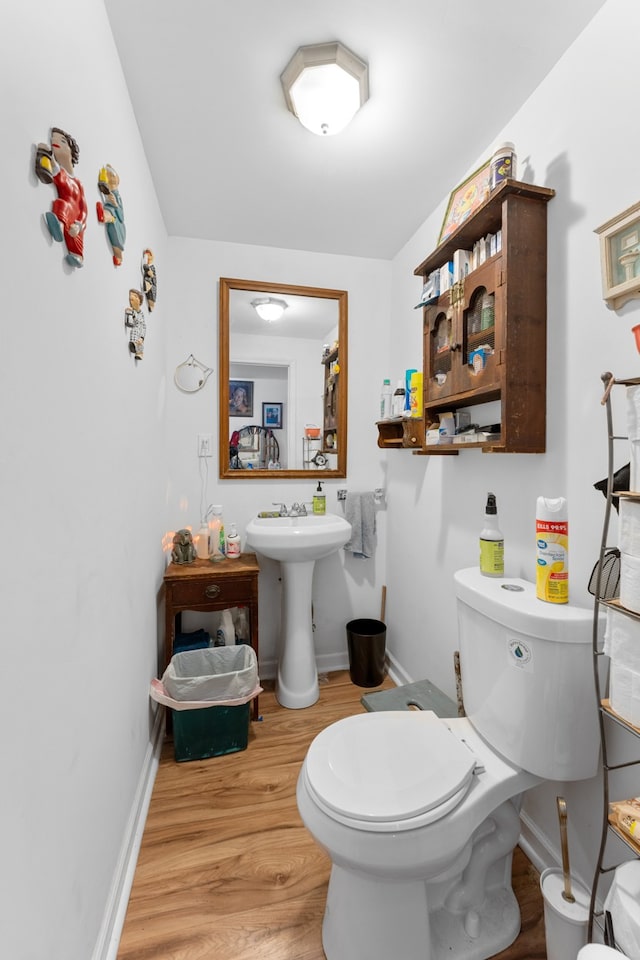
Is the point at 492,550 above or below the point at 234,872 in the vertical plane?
above

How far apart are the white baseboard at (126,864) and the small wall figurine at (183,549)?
2.31ft

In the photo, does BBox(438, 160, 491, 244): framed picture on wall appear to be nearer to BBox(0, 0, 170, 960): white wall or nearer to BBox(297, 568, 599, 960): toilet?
BBox(0, 0, 170, 960): white wall

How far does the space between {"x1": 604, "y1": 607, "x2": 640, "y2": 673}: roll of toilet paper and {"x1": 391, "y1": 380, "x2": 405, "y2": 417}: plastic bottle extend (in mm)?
1370

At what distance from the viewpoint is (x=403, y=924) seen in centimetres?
96

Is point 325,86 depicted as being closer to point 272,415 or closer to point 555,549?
point 272,415

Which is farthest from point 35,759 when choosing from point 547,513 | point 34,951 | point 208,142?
point 208,142

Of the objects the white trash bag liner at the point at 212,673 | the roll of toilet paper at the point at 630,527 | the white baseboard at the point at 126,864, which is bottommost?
the white baseboard at the point at 126,864

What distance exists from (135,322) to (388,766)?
1427mm

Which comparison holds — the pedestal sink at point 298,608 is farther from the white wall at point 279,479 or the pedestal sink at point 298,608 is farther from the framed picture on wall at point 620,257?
the framed picture on wall at point 620,257

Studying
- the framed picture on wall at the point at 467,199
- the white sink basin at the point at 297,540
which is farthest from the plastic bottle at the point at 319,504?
the framed picture on wall at the point at 467,199

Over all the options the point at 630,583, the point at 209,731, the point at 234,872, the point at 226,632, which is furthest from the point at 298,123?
the point at 234,872

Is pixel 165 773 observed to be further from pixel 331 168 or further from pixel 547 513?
pixel 331 168

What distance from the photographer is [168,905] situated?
1164mm

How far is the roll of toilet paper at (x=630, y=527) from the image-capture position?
29.7 inches
